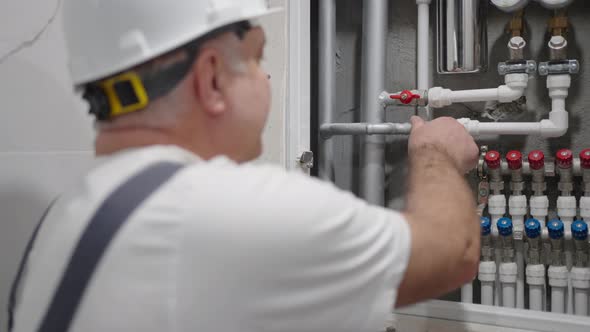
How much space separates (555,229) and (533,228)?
40 mm

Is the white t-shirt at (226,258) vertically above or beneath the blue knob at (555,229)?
above

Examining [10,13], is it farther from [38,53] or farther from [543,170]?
[543,170]

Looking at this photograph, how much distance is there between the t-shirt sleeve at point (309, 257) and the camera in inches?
19.3

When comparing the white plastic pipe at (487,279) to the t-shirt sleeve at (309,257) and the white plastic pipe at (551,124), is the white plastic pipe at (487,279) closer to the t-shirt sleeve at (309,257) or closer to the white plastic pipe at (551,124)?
the white plastic pipe at (551,124)

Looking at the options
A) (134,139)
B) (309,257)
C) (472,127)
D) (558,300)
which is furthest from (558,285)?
(134,139)

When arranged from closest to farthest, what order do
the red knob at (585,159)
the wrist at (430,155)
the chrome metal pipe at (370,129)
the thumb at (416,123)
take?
the wrist at (430,155)
the thumb at (416,123)
the red knob at (585,159)
the chrome metal pipe at (370,129)

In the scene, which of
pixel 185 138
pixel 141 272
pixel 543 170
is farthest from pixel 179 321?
pixel 543 170

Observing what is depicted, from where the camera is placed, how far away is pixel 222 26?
0.59 metres

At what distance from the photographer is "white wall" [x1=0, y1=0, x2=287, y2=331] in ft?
3.40

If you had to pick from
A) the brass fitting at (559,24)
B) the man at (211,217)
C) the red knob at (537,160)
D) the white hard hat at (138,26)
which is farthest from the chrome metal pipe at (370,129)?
the white hard hat at (138,26)

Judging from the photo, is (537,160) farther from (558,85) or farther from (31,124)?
(31,124)

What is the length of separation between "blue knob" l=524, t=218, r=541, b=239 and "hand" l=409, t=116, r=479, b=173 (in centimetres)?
29

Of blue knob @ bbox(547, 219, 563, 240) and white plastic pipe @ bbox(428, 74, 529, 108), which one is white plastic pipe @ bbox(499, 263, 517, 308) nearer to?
blue knob @ bbox(547, 219, 563, 240)

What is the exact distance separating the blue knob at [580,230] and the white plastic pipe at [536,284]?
11 centimetres
